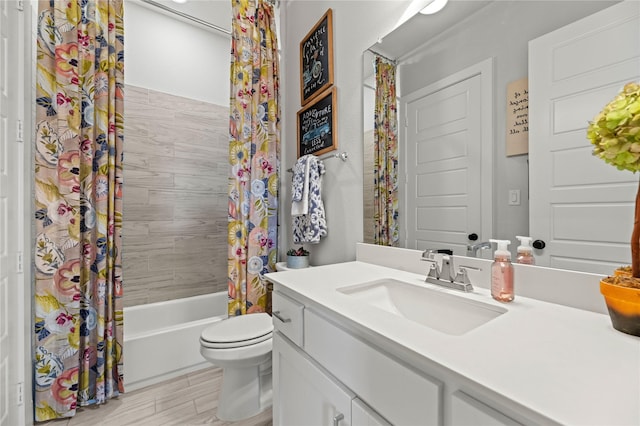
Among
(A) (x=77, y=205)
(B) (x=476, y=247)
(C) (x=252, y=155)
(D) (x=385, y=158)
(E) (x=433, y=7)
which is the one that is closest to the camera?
(B) (x=476, y=247)

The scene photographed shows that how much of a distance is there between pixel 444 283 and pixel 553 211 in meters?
0.37

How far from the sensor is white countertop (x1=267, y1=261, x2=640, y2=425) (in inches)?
14.3

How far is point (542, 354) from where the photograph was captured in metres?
0.49

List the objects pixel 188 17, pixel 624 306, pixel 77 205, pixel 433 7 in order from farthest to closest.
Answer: pixel 188 17 → pixel 77 205 → pixel 433 7 → pixel 624 306

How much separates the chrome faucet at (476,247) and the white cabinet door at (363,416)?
62 cm

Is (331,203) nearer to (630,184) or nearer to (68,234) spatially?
(630,184)

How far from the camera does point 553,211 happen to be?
0.76 meters

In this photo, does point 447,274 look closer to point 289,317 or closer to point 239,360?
point 289,317

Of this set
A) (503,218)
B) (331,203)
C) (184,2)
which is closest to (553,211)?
(503,218)

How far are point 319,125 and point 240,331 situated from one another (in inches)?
51.4

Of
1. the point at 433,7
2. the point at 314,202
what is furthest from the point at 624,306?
the point at 314,202

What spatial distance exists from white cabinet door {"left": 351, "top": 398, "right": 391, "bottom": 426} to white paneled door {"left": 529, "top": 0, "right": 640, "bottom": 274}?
2.03 feet

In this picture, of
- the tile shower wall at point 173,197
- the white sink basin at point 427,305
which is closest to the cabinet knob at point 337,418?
the white sink basin at point 427,305
